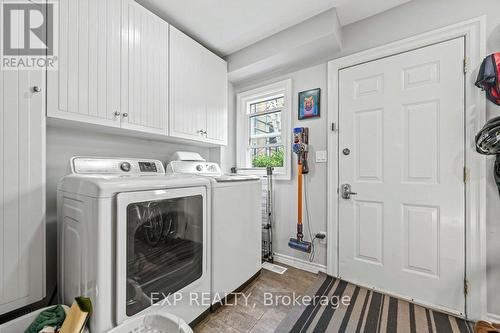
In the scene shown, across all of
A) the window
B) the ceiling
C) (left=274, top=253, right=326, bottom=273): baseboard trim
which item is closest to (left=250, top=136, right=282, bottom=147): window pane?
the window

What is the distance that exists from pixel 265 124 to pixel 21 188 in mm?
2363

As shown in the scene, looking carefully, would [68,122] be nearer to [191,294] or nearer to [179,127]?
[179,127]

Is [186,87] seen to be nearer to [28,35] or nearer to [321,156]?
[28,35]

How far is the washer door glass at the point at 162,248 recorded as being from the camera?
1.10 m

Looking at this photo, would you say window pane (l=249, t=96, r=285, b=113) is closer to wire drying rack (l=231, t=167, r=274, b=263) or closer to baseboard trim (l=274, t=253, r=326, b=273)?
wire drying rack (l=231, t=167, r=274, b=263)

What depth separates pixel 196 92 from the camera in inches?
86.0

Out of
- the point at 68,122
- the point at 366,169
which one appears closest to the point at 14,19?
the point at 68,122

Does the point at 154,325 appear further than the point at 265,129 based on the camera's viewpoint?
No

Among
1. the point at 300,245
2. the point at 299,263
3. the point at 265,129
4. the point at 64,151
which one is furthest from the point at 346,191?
the point at 64,151

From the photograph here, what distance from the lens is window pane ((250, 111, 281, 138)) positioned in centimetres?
272

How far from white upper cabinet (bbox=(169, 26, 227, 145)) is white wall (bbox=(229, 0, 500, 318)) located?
598 millimetres

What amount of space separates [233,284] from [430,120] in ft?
7.12

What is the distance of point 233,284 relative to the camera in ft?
5.79

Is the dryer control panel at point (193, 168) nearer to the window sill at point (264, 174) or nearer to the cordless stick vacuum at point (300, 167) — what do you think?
the window sill at point (264, 174)
